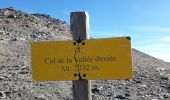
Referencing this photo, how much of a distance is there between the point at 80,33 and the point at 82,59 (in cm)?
36

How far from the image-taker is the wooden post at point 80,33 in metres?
4.92

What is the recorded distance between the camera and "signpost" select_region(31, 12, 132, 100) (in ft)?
15.4

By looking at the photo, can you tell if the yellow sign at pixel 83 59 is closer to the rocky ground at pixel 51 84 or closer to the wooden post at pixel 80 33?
the wooden post at pixel 80 33

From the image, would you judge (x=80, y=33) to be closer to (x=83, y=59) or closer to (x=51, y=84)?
(x=83, y=59)

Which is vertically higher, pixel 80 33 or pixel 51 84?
pixel 80 33

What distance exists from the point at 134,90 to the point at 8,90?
438 cm

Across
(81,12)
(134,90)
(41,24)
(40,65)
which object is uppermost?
(41,24)

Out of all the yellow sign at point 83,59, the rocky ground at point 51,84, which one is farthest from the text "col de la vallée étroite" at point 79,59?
the rocky ground at point 51,84

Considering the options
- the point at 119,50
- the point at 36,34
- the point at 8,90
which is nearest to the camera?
the point at 119,50

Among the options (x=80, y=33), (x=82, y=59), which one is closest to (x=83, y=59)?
(x=82, y=59)

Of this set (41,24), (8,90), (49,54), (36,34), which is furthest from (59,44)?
(41,24)

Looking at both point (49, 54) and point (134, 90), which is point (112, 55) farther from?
point (134, 90)

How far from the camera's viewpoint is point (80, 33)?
4922mm

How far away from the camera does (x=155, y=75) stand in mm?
16688
